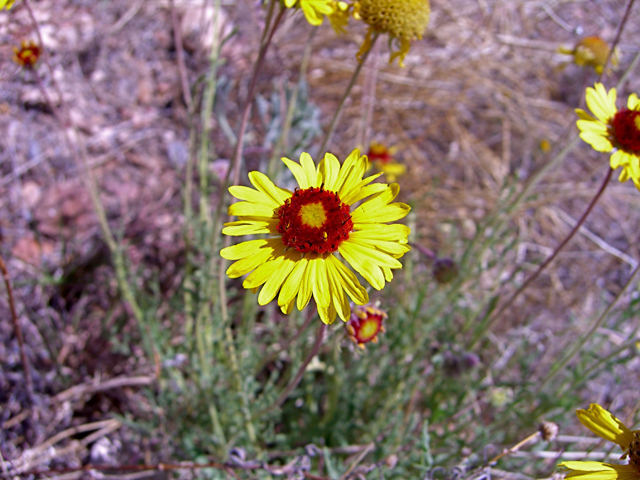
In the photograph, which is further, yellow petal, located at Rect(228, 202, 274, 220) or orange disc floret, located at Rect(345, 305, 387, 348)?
orange disc floret, located at Rect(345, 305, 387, 348)

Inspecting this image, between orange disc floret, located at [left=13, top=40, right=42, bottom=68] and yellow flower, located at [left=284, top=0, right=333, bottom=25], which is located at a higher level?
yellow flower, located at [left=284, top=0, right=333, bottom=25]

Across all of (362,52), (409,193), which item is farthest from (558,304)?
(362,52)

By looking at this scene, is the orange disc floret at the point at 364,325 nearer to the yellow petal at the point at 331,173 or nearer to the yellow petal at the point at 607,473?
the yellow petal at the point at 331,173

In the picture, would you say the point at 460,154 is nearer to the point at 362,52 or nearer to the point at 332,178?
the point at 362,52

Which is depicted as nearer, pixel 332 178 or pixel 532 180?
pixel 332 178

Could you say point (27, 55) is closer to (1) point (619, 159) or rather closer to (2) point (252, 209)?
(2) point (252, 209)

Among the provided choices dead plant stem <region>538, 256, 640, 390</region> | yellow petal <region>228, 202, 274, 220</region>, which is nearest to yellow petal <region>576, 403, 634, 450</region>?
dead plant stem <region>538, 256, 640, 390</region>

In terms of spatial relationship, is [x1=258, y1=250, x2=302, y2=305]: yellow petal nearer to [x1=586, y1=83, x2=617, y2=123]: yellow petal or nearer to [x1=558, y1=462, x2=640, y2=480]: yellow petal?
[x1=558, y1=462, x2=640, y2=480]: yellow petal
